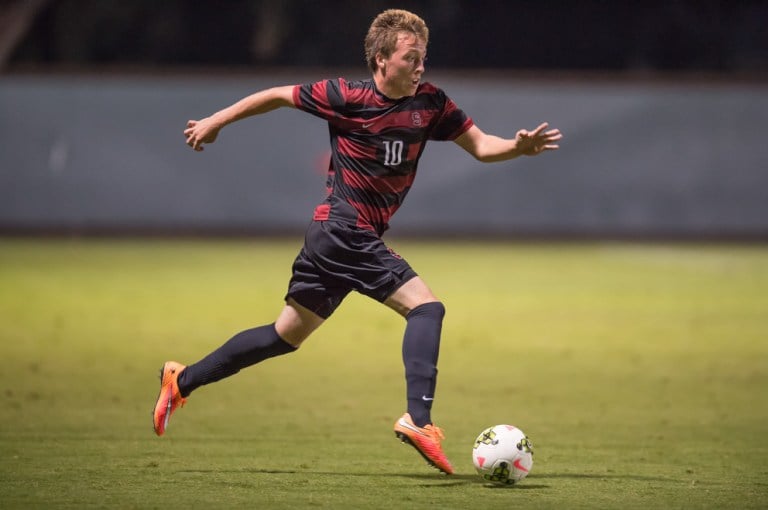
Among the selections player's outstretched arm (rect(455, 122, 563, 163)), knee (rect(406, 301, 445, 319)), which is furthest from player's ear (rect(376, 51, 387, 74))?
knee (rect(406, 301, 445, 319))

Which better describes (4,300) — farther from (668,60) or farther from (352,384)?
(668,60)

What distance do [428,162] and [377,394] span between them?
48.2 ft

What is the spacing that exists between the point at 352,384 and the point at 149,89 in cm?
1514

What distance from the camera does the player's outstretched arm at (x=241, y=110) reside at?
602cm

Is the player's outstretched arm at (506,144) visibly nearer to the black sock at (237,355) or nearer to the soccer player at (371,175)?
the soccer player at (371,175)

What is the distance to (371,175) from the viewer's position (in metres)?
6.11

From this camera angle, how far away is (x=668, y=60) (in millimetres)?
23781

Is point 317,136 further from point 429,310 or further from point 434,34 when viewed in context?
point 429,310

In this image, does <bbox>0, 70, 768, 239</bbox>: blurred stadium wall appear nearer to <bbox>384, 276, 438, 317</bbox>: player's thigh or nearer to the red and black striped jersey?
the red and black striped jersey

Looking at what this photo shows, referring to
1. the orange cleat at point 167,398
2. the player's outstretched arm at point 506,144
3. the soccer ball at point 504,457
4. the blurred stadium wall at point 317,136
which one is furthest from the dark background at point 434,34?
the soccer ball at point 504,457

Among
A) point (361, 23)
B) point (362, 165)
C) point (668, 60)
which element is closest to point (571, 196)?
point (668, 60)

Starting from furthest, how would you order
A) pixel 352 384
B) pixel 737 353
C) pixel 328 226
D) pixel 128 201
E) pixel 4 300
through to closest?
pixel 128 201, pixel 4 300, pixel 737 353, pixel 352 384, pixel 328 226

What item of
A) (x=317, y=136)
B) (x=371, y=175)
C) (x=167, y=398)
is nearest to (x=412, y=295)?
(x=371, y=175)

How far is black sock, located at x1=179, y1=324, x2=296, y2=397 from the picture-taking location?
20.7ft
